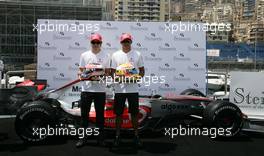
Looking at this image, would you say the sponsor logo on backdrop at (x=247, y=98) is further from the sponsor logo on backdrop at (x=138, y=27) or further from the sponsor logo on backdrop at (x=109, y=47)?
the sponsor logo on backdrop at (x=109, y=47)

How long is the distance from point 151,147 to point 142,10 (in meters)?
74.2

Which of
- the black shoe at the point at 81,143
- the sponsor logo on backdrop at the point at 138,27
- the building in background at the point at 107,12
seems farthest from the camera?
the building in background at the point at 107,12

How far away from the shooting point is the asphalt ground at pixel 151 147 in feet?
17.6

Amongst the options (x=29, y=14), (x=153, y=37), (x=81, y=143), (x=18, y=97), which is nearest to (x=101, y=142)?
(x=81, y=143)

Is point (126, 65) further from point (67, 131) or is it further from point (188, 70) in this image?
point (188, 70)

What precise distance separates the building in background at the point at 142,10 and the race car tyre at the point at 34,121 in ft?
219

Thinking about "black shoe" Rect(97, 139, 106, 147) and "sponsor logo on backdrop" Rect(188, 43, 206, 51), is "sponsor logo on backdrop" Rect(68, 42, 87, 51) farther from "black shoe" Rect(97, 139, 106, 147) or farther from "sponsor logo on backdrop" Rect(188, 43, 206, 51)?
"black shoe" Rect(97, 139, 106, 147)

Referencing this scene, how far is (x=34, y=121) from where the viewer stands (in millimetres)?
5785

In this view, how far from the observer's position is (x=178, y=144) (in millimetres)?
5945

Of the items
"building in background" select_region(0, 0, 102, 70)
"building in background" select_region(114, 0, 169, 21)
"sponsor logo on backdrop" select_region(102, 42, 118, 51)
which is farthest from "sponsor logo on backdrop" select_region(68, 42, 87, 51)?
"building in background" select_region(114, 0, 169, 21)

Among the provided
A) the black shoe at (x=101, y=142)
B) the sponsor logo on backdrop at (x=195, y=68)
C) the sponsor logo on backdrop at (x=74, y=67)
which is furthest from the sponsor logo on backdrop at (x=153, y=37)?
the black shoe at (x=101, y=142)

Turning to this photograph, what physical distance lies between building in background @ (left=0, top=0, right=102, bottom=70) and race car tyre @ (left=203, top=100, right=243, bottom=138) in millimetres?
35466

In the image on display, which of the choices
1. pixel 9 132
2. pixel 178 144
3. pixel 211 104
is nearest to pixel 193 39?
pixel 211 104

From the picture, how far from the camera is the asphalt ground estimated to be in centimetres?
536
